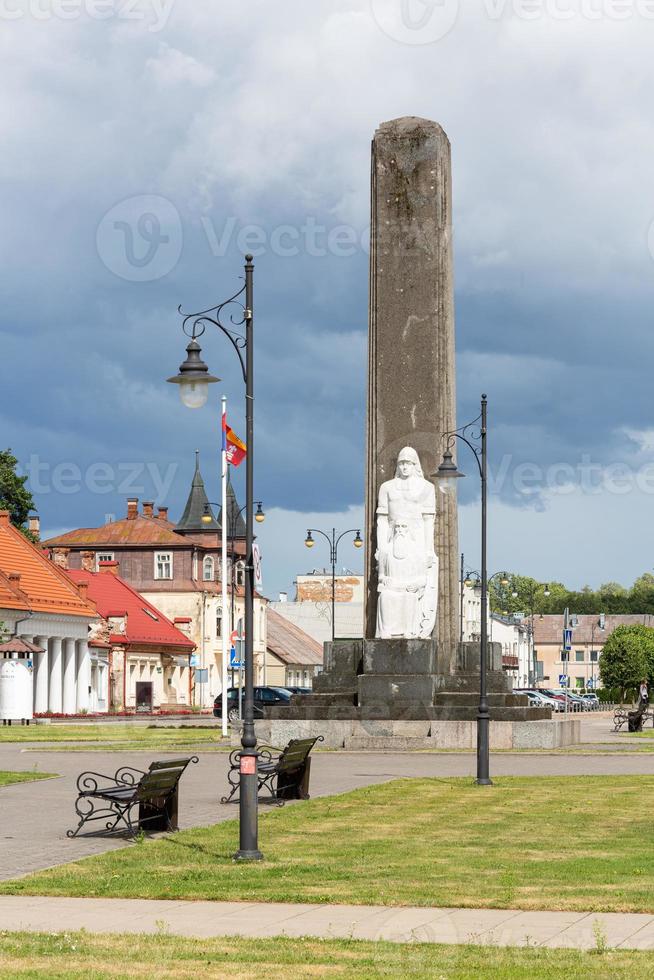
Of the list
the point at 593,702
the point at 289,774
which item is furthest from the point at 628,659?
the point at 289,774

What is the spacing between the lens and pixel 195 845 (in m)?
17.8

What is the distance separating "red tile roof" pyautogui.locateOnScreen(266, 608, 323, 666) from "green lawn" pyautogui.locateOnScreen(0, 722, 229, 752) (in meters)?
61.7

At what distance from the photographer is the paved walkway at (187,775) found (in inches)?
714

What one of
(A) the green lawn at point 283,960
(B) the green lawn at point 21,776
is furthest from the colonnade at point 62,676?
(A) the green lawn at point 283,960

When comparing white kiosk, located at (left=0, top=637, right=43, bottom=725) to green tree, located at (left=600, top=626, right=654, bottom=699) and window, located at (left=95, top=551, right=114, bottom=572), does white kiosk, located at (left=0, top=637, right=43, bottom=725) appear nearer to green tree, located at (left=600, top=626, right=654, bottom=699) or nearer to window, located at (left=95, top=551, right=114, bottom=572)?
window, located at (left=95, top=551, right=114, bottom=572)

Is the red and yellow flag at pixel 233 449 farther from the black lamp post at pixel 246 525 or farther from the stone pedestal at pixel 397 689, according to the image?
the black lamp post at pixel 246 525

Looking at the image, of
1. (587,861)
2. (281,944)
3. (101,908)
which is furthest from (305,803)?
(281,944)

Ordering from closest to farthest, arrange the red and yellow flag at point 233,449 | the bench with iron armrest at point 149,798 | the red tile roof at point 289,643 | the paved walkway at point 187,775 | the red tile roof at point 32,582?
the paved walkway at point 187,775 → the bench with iron armrest at point 149,798 → the red and yellow flag at point 233,449 → the red tile roof at point 32,582 → the red tile roof at point 289,643

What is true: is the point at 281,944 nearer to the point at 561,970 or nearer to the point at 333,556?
the point at 561,970

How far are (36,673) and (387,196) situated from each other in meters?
44.7

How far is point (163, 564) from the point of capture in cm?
10981

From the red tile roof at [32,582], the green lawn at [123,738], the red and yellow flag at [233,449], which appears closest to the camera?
the green lawn at [123,738]

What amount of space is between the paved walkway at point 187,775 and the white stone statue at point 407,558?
149 inches

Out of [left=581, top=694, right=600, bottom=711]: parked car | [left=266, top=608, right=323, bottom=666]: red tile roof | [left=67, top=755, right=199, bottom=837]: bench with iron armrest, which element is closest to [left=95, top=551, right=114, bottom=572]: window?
[left=266, top=608, right=323, bottom=666]: red tile roof
